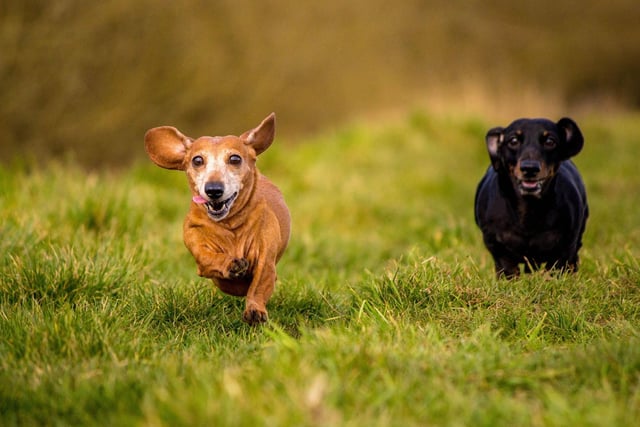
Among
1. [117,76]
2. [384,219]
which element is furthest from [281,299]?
[117,76]

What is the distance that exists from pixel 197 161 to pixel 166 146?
0.93 feet

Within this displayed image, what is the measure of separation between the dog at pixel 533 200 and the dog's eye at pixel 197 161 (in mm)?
1738

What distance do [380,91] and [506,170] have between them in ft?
44.1

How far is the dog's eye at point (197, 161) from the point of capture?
141 inches

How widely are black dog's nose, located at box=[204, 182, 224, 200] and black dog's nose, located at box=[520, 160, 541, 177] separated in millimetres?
1721

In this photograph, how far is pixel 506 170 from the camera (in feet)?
14.9

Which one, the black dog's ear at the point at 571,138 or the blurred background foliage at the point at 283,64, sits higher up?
the blurred background foliage at the point at 283,64

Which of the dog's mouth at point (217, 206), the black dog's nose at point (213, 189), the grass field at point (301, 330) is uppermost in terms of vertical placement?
the black dog's nose at point (213, 189)

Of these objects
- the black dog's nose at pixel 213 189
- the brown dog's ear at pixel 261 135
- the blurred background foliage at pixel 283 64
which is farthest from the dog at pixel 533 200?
the blurred background foliage at pixel 283 64

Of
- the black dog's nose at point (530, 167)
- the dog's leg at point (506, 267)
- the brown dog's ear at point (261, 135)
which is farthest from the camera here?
the dog's leg at point (506, 267)

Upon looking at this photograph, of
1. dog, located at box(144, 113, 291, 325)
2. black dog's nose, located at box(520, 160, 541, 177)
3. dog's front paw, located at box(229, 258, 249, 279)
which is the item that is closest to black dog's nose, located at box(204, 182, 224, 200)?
dog, located at box(144, 113, 291, 325)

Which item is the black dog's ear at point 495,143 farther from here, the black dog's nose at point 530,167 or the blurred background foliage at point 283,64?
the blurred background foliage at point 283,64

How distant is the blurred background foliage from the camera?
31.0 feet

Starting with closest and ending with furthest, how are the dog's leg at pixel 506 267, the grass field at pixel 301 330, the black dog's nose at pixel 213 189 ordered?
1. the grass field at pixel 301 330
2. the black dog's nose at pixel 213 189
3. the dog's leg at pixel 506 267
